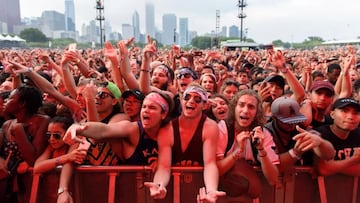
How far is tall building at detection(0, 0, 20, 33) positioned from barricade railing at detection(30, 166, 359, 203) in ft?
415

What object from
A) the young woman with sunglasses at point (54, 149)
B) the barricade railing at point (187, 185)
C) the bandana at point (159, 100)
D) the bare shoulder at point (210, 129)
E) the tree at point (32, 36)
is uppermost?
the tree at point (32, 36)

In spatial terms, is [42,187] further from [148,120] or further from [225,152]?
[225,152]

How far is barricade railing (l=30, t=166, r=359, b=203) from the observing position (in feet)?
10.5

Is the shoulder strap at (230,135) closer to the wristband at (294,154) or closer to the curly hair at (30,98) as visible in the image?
the wristband at (294,154)

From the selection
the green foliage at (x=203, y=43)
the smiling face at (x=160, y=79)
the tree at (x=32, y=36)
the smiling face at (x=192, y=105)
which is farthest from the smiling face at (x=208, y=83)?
the tree at (x=32, y=36)

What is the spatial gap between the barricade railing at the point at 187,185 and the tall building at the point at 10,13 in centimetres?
12663

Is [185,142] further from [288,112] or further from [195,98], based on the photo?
[288,112]

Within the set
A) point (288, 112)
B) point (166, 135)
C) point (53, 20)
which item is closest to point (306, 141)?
point (288, 112)

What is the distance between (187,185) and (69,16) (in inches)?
6825

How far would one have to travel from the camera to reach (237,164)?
3221mm

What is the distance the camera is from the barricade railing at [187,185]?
3.21 meters

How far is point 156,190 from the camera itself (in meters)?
2.95

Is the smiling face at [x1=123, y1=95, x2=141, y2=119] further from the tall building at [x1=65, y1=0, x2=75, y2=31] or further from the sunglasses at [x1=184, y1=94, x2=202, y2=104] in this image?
the tall building at [x1=65, y1=0, x2=75, y2=31]

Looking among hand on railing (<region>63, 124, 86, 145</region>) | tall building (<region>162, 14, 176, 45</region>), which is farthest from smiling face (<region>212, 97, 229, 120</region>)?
tall building (<region>162, 14, 176, 45</region>)
